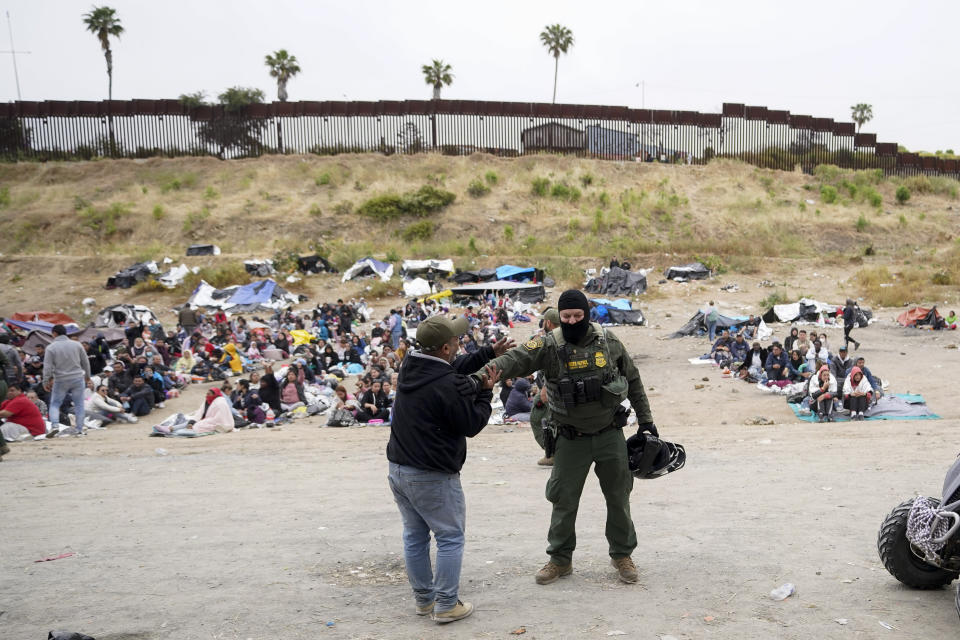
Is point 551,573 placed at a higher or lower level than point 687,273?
lower

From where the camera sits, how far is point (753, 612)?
406cm

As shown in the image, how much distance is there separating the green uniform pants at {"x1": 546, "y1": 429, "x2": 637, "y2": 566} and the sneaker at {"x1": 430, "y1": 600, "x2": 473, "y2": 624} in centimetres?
65

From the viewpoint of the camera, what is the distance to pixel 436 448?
12.9 feet

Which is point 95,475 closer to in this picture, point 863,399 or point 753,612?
point 753,612

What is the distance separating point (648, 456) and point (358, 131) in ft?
144

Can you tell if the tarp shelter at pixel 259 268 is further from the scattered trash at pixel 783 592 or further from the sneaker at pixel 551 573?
the scattered trash at pixel 783 592

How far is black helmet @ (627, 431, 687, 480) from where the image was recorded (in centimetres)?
459

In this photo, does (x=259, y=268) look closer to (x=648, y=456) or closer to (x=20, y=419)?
(x=20, y=419)

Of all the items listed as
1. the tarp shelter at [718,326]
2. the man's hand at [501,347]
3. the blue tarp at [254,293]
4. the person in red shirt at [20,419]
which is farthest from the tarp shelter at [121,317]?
the man's hand at [501,347]

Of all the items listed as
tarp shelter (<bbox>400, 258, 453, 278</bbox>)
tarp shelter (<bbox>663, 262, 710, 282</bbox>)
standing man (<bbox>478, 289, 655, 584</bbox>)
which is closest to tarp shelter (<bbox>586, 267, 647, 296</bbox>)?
tarp shelter (<bbox>663, 262, 710, 282</bbox>)

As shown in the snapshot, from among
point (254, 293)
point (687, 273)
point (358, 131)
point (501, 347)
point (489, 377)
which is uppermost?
point (358, 131)

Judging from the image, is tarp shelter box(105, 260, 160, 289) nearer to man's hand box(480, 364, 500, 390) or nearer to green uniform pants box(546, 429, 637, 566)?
green uniform pants box(546, 429, 637, 566)

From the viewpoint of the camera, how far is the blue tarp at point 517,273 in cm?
2989

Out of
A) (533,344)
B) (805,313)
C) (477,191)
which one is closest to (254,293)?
(477,191)
